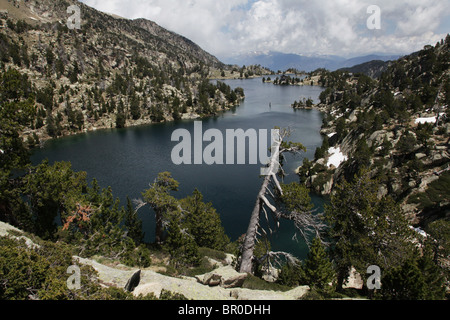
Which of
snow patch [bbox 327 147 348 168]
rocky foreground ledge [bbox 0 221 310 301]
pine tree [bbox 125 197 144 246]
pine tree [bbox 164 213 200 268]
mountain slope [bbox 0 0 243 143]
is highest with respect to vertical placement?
mountain slope [bbox 0 0 243 143]

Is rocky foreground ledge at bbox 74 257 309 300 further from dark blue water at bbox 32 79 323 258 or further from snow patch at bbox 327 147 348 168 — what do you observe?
snow patch at bbox 327 147 348 168

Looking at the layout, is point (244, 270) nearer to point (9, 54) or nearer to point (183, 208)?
point (183, 208)

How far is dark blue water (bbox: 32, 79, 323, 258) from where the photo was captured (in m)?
50.7

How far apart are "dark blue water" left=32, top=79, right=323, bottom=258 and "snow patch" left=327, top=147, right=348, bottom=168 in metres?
7.31

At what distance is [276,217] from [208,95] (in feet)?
603

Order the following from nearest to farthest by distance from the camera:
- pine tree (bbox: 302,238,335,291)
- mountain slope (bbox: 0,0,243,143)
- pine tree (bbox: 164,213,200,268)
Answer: pine tree (bbox: 302,238,335,291) → pine tree (bbox: 164,213,200,268) → mountain slope (bbox: 0,0,243,143)

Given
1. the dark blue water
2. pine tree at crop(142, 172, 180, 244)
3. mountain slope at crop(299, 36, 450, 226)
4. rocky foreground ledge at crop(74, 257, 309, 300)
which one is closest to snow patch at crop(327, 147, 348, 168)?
mountain slope at crop(299, 36, 450, 226)

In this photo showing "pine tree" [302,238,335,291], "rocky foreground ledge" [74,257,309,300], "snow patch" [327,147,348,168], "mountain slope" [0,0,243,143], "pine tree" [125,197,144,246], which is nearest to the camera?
"rocky foreground ledge" [74,257,309,300]

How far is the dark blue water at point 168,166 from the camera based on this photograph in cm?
5066

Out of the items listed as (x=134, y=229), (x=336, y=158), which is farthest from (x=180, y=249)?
(x=336, y=158)

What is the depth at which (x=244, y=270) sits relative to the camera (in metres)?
22.4

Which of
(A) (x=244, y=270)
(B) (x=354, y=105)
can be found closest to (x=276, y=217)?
(A) (x=244, y=270)

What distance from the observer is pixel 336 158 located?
259ft

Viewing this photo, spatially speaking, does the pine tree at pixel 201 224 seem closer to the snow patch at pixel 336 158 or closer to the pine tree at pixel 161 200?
the pine tree at pixel 161 200
